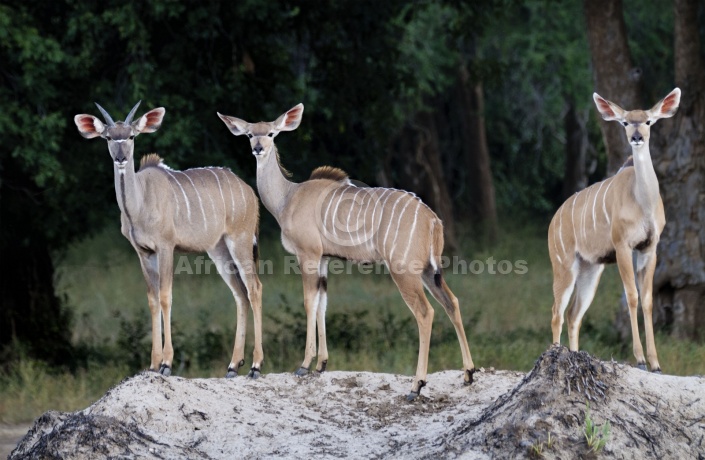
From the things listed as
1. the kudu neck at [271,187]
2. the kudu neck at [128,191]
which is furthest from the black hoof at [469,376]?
the kudu neck at [128,191]

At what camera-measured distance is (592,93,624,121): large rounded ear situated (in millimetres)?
7891

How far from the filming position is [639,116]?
7.71 m

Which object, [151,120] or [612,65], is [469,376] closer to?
[151,120]

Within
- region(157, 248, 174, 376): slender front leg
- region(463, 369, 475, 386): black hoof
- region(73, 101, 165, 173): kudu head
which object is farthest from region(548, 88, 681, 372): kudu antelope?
region(73, 101, 165, 173): kudu head

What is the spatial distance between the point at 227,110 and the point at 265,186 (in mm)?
3445

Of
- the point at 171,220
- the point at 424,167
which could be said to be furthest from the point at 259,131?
the point at 424,167

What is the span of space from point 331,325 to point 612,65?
4.11 metres

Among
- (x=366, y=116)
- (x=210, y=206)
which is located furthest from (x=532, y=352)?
(x=210, y=206)

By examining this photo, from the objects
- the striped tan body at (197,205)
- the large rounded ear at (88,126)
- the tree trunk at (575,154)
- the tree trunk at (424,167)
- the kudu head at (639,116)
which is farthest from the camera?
the tree trunk at (575,154)

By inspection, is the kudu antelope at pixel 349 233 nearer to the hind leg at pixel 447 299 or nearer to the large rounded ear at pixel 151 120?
the hind leg at pixel 447 299

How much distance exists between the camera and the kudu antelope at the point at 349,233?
Answer: 25.9ft

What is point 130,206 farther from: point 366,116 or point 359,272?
point 359,272

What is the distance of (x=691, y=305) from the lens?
38.2ft

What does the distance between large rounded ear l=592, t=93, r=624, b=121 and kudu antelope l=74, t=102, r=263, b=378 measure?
2613mm
